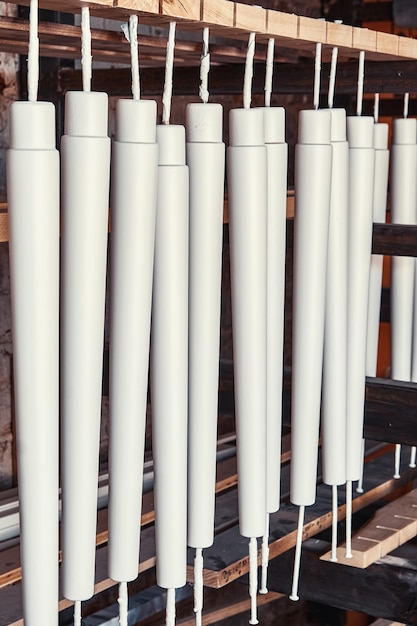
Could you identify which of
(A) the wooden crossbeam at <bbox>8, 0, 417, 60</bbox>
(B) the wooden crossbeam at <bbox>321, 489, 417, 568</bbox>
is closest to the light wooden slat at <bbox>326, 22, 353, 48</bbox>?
(A) the wooden crossbeam at <bbox>8, 0, 417, 60</bbox>

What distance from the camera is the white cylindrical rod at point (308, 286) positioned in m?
1.68

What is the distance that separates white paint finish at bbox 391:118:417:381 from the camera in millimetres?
2123

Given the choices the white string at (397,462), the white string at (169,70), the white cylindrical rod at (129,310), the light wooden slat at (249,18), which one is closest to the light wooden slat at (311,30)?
the light wooden slat at (249,18)

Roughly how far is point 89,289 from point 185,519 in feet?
1.41

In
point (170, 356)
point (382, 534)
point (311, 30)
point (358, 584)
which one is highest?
point (311, 30)

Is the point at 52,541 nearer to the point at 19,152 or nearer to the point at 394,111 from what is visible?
the point at 19,152

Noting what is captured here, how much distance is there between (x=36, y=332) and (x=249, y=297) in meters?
0.42

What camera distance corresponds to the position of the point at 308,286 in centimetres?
174

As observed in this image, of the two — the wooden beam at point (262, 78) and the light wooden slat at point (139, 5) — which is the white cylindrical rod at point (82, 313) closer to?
the light wooden slat at point (139, 5)

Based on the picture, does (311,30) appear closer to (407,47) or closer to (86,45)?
(407,47)

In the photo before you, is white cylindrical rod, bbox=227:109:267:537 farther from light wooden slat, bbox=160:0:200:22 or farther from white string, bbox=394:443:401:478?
white string, bbox=394:443:401:478

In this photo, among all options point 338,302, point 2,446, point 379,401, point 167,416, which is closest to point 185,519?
point 167,416

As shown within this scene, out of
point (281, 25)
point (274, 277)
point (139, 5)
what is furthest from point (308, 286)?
point (139, 5)

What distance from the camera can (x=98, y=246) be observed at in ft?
4.07
